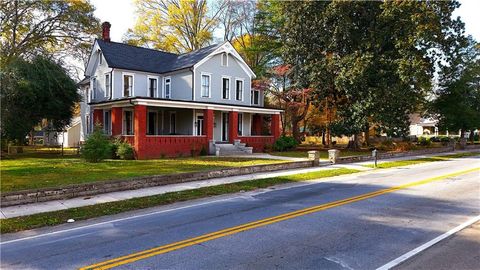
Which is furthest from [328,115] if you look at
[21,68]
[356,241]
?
[356,241]

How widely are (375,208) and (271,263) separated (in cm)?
486

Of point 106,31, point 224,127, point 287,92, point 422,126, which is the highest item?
point 106,31

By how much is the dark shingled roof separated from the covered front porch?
3624 millimetres

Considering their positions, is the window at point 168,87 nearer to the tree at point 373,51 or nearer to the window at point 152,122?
the window at point 152,122

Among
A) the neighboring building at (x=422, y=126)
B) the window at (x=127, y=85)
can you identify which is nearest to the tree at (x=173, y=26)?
the window at (x=127, y=85)

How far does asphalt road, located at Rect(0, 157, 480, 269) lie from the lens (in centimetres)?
570

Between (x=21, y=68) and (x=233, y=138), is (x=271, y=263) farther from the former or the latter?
(x=21, y=68)

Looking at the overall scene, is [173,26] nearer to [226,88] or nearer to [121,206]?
[226,88]

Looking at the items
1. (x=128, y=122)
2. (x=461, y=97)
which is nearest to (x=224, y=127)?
(x=128, y=122)

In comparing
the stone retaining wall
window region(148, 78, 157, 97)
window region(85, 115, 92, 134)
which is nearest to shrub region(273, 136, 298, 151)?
window region(148, 78, 157, 97)

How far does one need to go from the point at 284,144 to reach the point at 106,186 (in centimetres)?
2104

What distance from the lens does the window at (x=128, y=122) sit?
29.6 m

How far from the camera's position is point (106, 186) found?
12430 mm

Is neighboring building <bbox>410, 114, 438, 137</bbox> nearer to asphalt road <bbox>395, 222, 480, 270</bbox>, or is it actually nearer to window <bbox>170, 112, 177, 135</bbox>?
window <bbox>170, 112, 177, 135</bbox>
